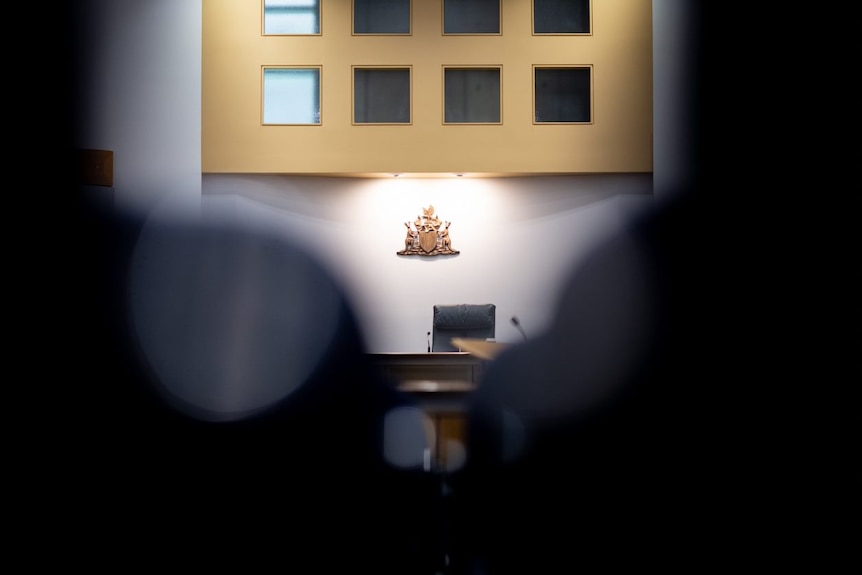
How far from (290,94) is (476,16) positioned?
200cm

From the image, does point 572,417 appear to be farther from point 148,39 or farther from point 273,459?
point 148,39

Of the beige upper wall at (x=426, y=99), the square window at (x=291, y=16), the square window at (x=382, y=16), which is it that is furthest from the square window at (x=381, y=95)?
the square window at (x=291, y=16)

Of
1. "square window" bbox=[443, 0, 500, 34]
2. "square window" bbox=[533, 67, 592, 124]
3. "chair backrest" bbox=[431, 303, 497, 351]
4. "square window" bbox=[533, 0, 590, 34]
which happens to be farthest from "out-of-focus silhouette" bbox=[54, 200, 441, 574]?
"square window" bbox=[533, 0, 590, 34]

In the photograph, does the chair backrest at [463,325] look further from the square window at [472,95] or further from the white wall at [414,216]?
the square window at [472,95]

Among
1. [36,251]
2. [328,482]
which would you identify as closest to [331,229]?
[328,482]

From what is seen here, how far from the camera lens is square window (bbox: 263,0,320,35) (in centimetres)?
687

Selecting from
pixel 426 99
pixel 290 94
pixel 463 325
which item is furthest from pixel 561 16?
pixel 463 325

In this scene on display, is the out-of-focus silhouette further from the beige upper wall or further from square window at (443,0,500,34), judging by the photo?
square window at (443,0,500,34)

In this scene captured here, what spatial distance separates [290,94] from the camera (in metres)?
6.88

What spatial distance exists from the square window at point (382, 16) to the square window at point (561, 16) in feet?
4.26

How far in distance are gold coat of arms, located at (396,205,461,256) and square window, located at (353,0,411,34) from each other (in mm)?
1800

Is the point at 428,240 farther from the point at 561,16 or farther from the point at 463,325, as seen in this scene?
the point at 561,16

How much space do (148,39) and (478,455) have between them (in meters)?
5.86

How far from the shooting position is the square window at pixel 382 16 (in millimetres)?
6887
